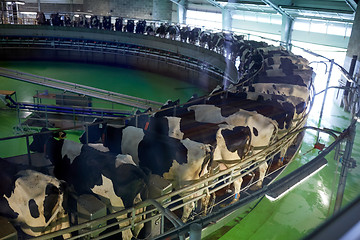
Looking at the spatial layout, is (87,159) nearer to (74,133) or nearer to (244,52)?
(74,133)

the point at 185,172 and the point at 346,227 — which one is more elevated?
the point at 346,227

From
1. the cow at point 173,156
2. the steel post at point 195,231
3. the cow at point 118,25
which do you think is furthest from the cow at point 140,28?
the steel post at point 195,231

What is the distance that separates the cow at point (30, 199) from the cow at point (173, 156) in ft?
4.03

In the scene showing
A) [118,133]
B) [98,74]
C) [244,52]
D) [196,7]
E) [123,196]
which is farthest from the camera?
[196,7]

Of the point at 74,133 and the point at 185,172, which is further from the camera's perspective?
the point at 74,133

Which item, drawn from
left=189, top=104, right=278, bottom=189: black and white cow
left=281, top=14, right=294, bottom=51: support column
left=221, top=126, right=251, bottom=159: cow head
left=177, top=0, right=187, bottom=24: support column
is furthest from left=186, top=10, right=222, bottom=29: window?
left=221, top=126, right=251, bottom=159: cow head

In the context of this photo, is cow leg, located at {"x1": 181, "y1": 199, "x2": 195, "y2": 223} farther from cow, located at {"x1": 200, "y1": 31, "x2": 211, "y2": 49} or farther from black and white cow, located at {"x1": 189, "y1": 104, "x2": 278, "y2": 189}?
cow, located at {"x1": 200, "y1": 31, "x2": 211, "y2": 49}

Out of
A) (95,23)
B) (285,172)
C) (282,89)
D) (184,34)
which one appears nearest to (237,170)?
(285,172)

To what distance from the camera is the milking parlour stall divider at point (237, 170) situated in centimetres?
178

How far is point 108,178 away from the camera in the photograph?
11.0 ft

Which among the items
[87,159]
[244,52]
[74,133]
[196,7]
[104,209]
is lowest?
[74,133]

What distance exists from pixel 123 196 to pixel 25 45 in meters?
13.4

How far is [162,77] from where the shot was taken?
1321 cm

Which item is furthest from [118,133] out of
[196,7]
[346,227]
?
[196,7]
